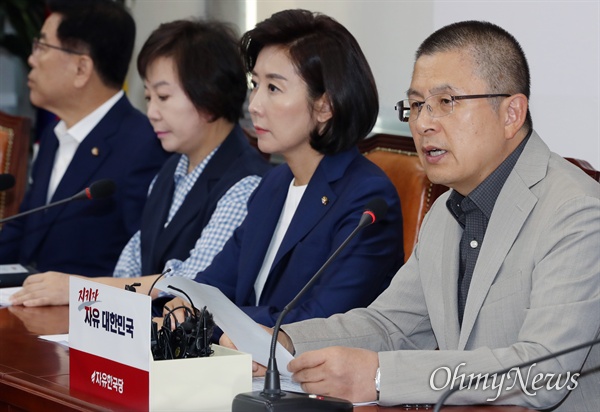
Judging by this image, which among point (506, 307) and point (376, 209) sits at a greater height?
point (376, 209)

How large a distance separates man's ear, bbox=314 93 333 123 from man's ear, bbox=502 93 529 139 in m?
0.72

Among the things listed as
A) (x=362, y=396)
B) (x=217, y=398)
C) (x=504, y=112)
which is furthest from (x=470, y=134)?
(x=217, y=398)

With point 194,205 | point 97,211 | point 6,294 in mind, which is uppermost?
point 194,205

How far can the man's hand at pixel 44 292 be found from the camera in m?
2.54

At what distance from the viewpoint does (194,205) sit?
117 inches

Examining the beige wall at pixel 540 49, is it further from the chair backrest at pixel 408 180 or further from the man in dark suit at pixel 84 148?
the man in dark suit at pixel 84 148

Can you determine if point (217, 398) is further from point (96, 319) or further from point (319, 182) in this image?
point (319, 182)

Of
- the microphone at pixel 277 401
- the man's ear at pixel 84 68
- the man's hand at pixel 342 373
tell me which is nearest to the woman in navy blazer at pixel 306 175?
the man's hand at pixel 342 373

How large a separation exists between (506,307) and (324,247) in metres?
0.70

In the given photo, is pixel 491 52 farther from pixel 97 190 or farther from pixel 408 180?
pixel 97 190

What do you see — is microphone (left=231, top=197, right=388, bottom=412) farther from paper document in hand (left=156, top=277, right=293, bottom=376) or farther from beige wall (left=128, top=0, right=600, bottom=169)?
beige wall (left=128, top=0, right=600, bottom=169)

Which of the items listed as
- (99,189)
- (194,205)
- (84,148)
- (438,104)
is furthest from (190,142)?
(438,104)

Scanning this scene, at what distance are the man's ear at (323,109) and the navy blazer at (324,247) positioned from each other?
10 cm

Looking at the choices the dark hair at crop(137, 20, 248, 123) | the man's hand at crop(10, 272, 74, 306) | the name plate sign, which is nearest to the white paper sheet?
the man's hand at crop(10, 272, 74, 306)
